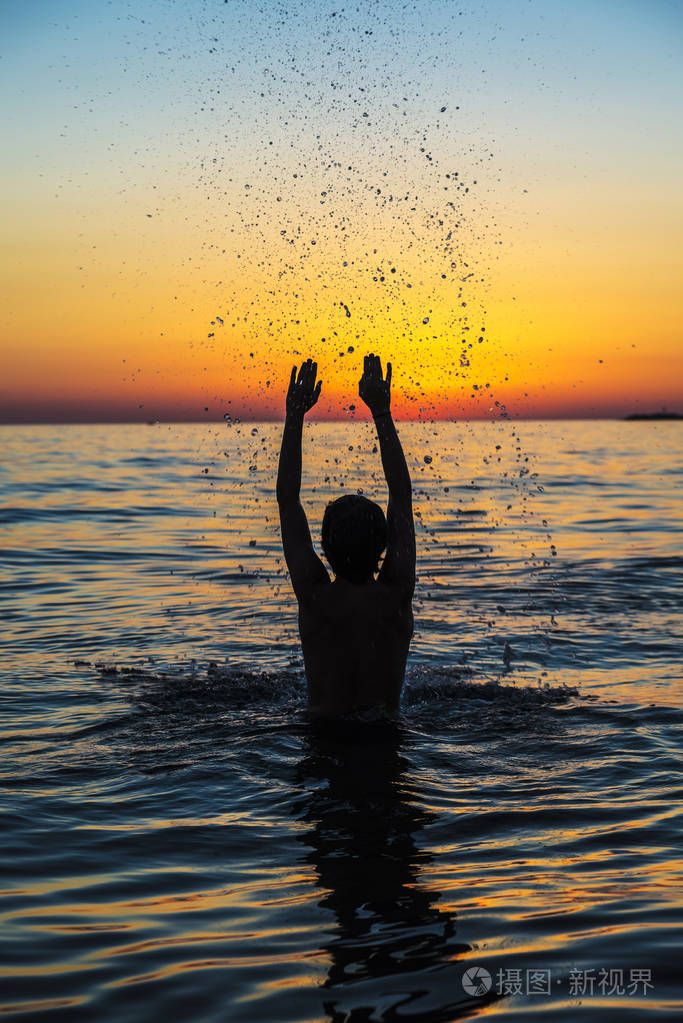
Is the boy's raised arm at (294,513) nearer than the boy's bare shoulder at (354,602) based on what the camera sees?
Yes

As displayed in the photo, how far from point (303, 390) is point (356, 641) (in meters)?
1.52

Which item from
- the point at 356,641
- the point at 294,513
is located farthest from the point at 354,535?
the point at 356,641

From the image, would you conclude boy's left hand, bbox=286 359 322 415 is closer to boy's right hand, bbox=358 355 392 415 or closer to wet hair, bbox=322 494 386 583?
boy's right hand, bbox=358 355 392 415

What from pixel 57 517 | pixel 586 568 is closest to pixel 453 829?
pixel 586 568

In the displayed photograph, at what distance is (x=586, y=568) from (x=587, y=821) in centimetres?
1048

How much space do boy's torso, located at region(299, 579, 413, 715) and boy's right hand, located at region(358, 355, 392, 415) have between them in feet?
3.45

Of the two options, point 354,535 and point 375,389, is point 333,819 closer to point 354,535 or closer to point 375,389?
point 354,535

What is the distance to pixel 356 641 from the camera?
576 cm

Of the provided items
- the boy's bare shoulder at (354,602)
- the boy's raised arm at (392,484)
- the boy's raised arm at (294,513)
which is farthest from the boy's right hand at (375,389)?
the boy's bare shoulder at (354,602)

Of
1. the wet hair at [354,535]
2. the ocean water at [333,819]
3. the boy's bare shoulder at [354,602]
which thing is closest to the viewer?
the ocean water at [333,819]

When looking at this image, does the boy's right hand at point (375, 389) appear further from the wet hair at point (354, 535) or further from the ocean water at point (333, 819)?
the ocean water at point (333, 819)

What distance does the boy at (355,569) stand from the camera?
18.4 feet

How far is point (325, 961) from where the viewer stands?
143 inches

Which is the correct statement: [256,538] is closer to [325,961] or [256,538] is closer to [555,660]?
[555,660]
